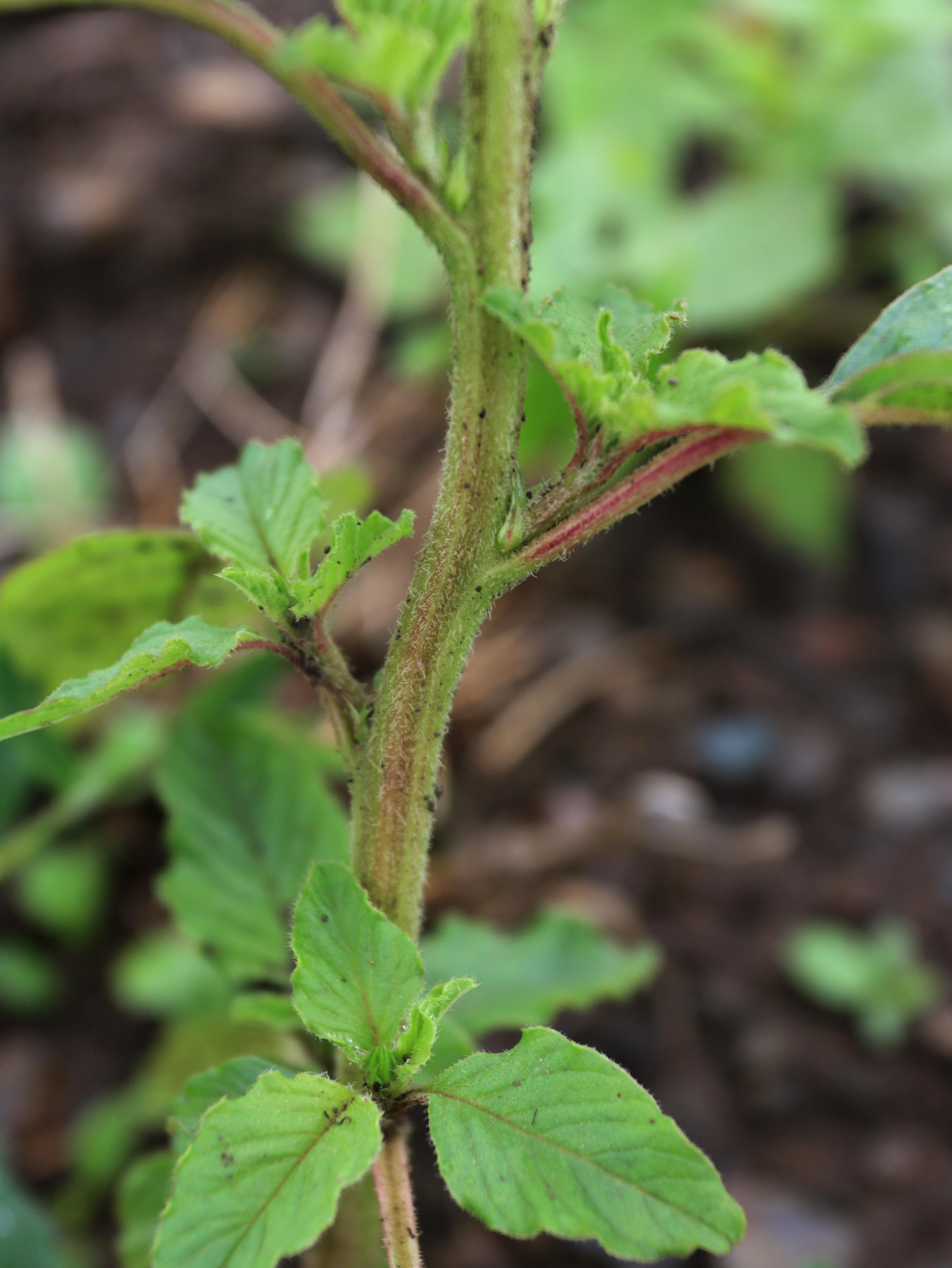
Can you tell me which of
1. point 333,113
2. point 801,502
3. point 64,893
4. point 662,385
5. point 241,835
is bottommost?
point 662,385

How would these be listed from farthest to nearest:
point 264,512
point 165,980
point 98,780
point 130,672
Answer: point 165,980
point 98,780
point 264,512
point 130,672

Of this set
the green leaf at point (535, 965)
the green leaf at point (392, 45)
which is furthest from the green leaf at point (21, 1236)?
the green leaf at point (392, 45)

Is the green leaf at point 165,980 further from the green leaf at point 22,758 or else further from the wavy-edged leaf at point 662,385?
the wavy-edged leaf at point 662,385

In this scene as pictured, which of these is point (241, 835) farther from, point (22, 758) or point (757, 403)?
point (757, 403)

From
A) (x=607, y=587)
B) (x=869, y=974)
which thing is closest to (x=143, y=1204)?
(x=869, y=974)

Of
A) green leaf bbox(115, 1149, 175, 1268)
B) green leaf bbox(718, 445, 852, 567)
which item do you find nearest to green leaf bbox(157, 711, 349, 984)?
green leaf bbox(115, 1149, 175, 1268)

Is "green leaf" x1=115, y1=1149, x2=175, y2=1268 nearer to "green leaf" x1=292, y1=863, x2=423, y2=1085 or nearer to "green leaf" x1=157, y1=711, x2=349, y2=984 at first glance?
"green leaf" x1=157, y1=711, x2=349, y2=984

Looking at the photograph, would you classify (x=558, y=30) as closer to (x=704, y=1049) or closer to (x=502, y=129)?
(x=502, y=129)
